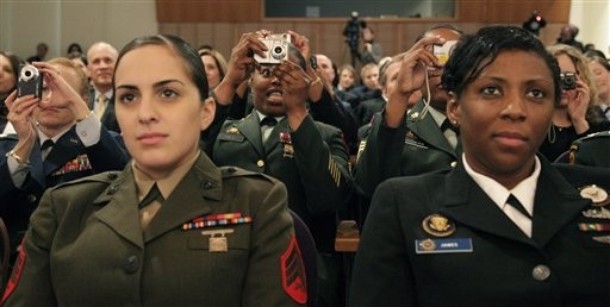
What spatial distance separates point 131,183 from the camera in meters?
1.59

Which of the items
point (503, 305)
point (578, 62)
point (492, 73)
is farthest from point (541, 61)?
point (578, 62)

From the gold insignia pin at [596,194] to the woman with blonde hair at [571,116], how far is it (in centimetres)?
145

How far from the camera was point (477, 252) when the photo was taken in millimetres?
1471

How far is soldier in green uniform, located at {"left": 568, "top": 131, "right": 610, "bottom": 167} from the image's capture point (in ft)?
7.25

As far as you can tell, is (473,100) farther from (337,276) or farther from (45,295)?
(337,276)

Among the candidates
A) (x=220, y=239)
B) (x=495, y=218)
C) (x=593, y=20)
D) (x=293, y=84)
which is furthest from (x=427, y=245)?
(x=593, y=20)

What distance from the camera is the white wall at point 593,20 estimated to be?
940 centimetres

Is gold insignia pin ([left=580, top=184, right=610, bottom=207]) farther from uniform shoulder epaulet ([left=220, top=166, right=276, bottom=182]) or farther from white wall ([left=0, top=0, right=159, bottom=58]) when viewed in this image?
white wall ([left=0, top=0, right=159, bottom=58])

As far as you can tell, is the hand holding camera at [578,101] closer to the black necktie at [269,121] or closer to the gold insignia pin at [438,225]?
the black necktie at [269,121]

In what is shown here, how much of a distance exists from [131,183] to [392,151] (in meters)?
1.04

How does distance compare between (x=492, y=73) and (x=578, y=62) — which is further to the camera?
(x=578, y=62)

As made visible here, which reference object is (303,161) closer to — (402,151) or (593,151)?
(402,151)

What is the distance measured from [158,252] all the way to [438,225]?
0.61 metres

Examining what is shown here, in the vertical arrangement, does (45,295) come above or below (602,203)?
below
